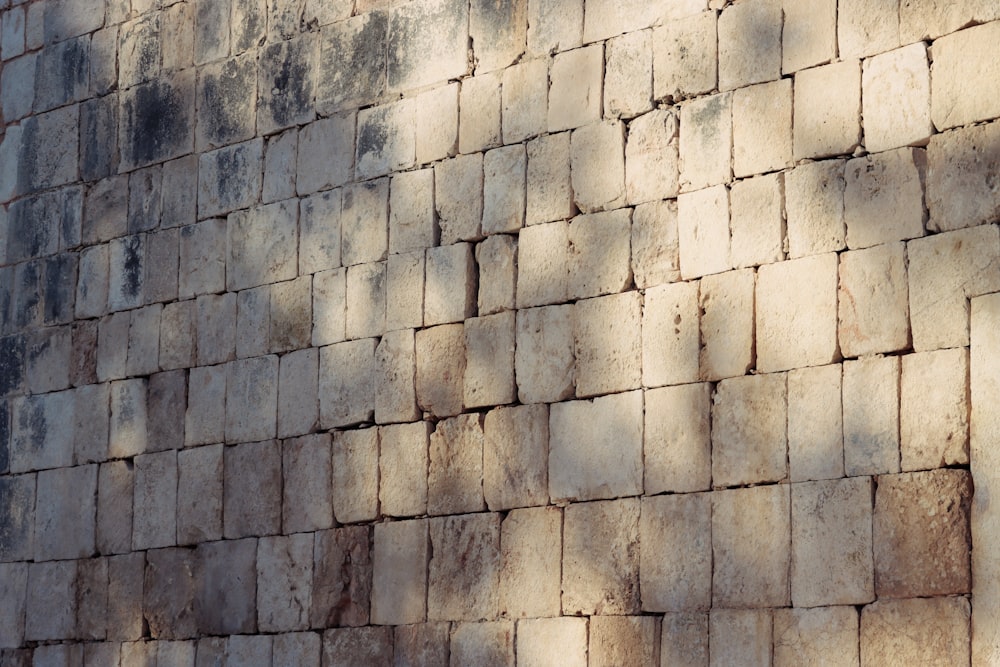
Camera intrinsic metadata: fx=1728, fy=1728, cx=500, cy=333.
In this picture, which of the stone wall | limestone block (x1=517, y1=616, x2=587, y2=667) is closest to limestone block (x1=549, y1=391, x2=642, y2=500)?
A: the stone wall

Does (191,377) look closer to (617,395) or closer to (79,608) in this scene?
(79,608)

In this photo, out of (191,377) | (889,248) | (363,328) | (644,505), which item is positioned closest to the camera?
(889,248)

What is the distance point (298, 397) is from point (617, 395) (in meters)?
2.16

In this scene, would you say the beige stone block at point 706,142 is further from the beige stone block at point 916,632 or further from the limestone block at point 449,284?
the beige stone block at point 916,632

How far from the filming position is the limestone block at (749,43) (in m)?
7.77

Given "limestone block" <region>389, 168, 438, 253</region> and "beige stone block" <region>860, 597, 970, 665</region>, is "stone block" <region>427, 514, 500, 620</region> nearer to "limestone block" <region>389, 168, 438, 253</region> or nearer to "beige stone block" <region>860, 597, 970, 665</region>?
"limestone block" <region>389, 168, 438, 253</region>

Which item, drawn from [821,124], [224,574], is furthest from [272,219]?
[821,124]

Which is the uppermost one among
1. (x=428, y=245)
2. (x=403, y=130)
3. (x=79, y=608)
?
(x=403, y=130)

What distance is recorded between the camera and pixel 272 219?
977 centimetres

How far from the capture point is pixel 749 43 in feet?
25.8

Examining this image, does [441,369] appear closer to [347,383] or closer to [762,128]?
[347,383]

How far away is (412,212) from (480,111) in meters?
0.65

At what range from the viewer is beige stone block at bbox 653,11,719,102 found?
801 cm

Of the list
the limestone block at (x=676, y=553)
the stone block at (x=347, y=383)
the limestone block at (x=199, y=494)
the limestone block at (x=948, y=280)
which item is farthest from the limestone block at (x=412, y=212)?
the limestone block at (x=948, y=280)
